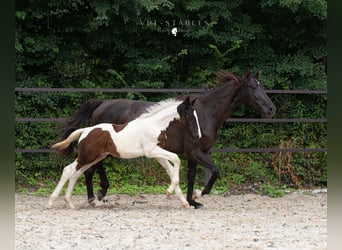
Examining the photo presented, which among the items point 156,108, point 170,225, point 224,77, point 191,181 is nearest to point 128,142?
point 156,108

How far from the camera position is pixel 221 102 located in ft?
A: 20.0

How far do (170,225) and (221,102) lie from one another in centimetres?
210

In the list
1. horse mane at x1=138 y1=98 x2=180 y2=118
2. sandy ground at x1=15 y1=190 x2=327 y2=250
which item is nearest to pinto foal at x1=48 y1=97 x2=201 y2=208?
horse mane at x1=138 y1=98 x2=180 y2=118

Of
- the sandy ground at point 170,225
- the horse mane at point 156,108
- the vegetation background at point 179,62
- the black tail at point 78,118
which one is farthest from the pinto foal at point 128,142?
the vegetation background at point 179,62

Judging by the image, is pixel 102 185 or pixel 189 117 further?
pixel 102 185

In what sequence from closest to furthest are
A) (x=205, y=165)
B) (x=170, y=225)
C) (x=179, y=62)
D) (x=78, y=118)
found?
(x=170, y=225) → (x=205, y=165) → (x=78, y=118) → (x=179, y=62)

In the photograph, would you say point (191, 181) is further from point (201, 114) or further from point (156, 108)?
point (156, 108)

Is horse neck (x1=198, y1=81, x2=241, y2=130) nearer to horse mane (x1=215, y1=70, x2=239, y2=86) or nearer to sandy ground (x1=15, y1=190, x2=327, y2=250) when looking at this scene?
horse mane (x1=215, y1=70, x2=239, y2=86)

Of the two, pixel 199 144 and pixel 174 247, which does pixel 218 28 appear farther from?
pixel 174 247

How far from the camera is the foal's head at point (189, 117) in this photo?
5545 millimetres

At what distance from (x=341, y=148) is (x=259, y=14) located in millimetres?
9904

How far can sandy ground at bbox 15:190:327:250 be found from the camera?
11.7 feet

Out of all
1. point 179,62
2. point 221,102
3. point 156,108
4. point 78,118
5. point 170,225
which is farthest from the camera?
point 179,62

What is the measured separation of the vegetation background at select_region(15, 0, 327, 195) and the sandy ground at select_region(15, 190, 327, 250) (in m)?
1.76
